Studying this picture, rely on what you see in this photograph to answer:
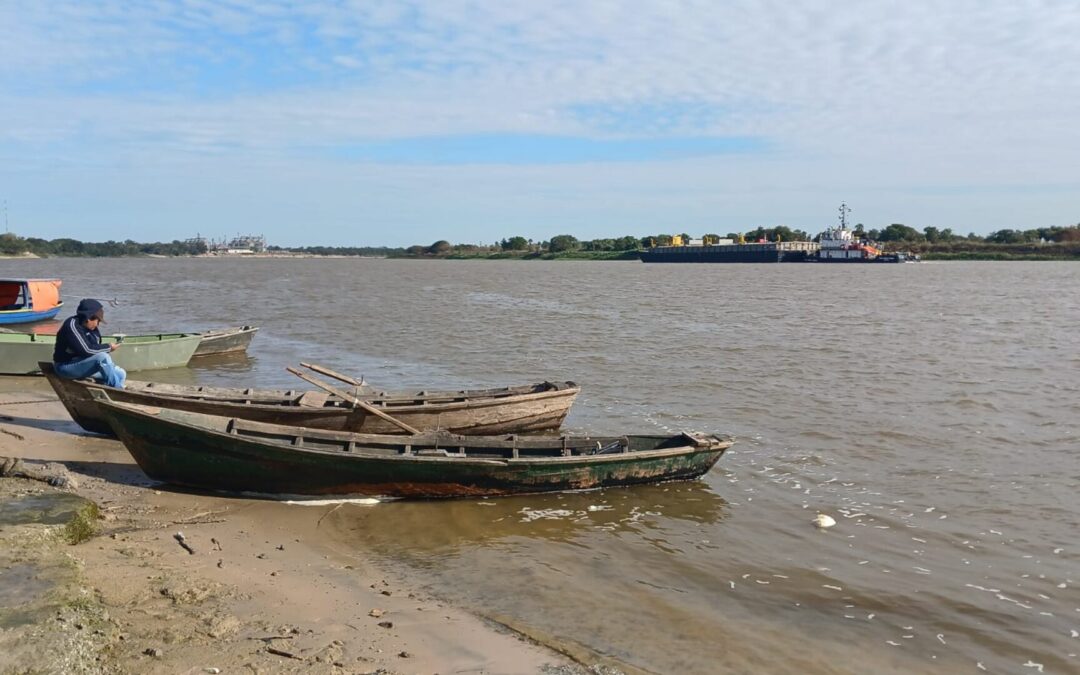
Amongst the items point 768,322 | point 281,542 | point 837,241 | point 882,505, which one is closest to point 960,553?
point 882,505

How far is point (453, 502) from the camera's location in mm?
10734

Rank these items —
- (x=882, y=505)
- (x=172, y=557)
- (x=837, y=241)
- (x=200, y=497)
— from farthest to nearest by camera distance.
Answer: (x=837, y=241) < (x=882, y=505) < (x=200, y=497) < (x=172, y=557)

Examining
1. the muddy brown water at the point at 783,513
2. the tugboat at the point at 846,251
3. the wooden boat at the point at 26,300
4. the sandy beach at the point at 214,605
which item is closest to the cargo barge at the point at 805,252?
the tugboat at the point at 846,251

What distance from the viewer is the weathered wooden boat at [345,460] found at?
33.2 ft

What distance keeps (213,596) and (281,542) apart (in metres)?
1.88

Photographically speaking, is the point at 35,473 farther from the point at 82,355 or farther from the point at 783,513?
the point at 783,513

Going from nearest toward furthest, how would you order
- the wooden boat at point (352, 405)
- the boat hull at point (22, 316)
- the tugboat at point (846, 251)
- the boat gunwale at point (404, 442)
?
the boat gunwale at point (404, 442), the wooden boat at point (352, 405), the boat hull at point (22, 316), the tugboat at point (846, 251)

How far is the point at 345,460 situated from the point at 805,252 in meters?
121

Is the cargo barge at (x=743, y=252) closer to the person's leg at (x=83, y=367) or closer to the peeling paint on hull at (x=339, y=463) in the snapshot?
the peeling paint on hull at (x=339, y=463)

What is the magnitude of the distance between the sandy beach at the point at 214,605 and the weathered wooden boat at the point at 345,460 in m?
0.58

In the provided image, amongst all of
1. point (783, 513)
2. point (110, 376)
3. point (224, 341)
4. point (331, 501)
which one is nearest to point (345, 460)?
point (331, 501)

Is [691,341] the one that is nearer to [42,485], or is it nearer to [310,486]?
[310,486]

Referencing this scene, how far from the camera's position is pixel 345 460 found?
10305mm

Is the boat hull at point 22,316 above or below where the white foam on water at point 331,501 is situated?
above
